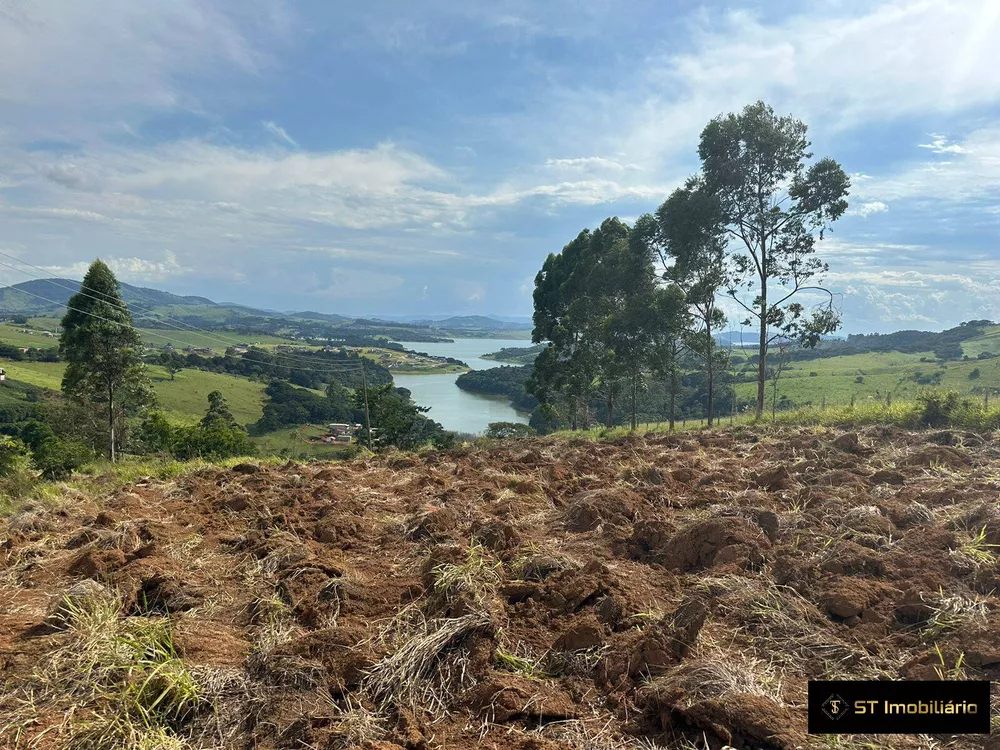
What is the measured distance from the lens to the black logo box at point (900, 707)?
7.54ft

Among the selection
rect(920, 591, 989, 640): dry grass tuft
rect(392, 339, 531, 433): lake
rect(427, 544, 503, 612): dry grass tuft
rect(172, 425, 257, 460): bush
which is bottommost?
rect(392, 339, 531, 433): lake

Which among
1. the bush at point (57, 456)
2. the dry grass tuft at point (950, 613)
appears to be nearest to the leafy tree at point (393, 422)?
the bush at point (57, 456)

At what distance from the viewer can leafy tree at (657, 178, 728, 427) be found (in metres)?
17.3

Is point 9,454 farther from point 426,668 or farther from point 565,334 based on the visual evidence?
point 565,334

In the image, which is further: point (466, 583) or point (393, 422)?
point (393, 422)

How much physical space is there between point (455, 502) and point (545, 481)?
161cm

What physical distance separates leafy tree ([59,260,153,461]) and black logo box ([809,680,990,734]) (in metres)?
22.4

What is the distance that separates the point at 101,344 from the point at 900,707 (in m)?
22.8

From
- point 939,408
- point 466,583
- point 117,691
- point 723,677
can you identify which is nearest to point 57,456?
point 117,691

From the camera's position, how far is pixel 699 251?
18.0 m

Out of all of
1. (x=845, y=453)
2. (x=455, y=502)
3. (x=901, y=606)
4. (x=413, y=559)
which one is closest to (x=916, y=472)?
(x=845, y=453)

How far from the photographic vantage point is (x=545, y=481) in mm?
7383

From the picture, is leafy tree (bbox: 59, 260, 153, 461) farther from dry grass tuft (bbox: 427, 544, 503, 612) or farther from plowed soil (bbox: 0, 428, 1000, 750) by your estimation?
dry grass tuft (bbox: 427, 544, 503, 612)

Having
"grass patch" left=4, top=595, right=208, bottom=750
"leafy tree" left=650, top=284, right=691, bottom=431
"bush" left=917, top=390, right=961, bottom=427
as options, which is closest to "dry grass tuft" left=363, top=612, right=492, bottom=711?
"grass patch" left=4, top=595, right=208, bottom=750
